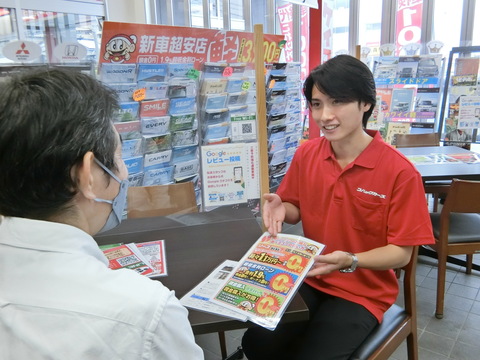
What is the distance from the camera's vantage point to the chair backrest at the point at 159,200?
81.7 inches

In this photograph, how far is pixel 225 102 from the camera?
3.27m

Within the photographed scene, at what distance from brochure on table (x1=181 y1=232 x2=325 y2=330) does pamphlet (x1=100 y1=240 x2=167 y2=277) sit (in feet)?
0.68

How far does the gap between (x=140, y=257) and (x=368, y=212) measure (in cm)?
85

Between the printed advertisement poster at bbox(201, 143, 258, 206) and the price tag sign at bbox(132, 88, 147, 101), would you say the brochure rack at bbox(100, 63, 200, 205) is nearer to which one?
the price tag sign at bbox(132, 88, 147, 101)

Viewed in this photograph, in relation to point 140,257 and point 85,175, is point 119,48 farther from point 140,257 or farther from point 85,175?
point 85,175

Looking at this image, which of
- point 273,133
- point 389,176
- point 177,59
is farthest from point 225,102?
point 389,176

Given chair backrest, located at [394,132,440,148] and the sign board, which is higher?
the sign board

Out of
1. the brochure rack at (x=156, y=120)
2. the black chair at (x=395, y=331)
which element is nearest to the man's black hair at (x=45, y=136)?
the black chair at (x=395, y=331)

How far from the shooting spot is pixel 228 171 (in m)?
2.41

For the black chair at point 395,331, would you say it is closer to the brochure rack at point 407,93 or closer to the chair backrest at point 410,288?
the chair backrest at point 410,288

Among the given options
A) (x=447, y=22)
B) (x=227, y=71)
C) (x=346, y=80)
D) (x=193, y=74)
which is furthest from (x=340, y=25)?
(x=346, y=80)

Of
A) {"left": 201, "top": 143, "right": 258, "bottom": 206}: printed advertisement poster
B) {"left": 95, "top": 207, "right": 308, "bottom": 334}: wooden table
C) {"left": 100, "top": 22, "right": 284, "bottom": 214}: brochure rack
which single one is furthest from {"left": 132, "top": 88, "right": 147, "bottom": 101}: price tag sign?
{"left": 95, "top": 207, "right": 308, "bottom": 334}: wooden table

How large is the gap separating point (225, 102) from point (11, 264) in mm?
2779

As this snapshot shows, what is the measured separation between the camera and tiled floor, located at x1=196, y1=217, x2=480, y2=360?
80.0 inches
